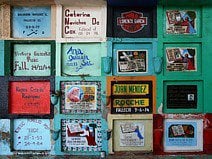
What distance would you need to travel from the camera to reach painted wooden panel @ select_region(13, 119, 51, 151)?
14.9 feet

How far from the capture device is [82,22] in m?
4.52

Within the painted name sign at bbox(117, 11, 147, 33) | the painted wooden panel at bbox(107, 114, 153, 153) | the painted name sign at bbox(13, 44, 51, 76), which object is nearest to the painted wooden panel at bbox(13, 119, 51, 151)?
the painted name sign at bbox(13, 44, 51, 76)

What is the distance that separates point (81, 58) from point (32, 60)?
28.5 inches

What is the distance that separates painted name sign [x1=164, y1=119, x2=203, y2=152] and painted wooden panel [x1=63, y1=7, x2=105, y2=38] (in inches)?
67.5

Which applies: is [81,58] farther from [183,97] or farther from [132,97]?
[183,97]

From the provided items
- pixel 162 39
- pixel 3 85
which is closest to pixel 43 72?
pixel 3 85

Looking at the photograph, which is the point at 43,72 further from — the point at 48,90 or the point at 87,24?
the point at 87,24

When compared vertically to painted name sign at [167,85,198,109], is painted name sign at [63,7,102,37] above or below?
above

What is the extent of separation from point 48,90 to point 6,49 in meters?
0.85

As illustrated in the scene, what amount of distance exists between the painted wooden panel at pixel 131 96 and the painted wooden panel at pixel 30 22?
129cm

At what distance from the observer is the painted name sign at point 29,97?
14.9ft

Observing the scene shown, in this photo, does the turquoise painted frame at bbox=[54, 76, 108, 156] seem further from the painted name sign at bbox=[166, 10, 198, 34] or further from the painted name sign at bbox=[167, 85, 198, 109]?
the painted name sign at bbox=[166, 10, 198, 34]

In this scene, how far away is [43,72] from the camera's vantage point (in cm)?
455

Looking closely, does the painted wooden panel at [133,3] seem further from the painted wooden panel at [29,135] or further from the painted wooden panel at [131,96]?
the painted wooden panel at [29,135]
